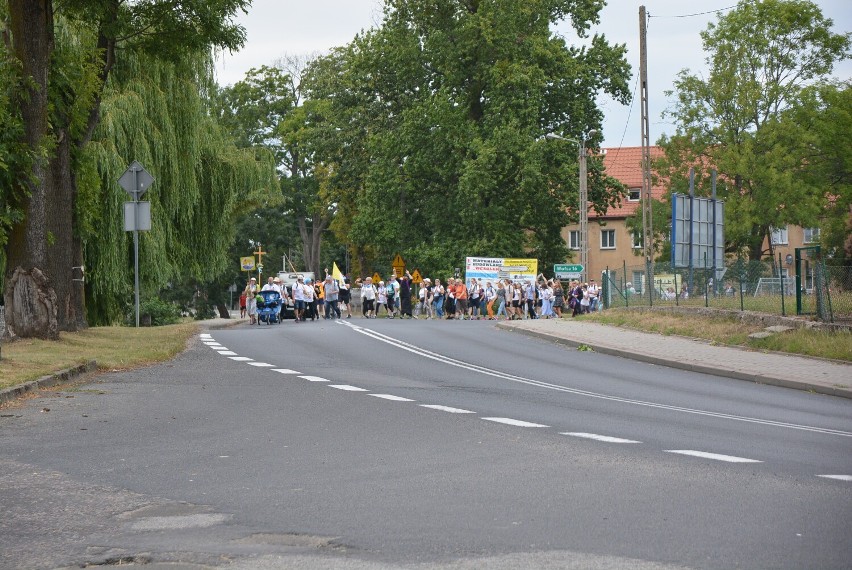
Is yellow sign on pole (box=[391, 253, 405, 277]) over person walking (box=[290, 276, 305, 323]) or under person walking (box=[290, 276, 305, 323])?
over

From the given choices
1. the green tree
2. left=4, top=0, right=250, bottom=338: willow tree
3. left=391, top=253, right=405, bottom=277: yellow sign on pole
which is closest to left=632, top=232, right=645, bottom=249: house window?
the green tree

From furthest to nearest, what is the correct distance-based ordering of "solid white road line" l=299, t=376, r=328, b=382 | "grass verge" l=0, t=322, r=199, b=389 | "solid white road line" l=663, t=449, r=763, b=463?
"solid white road line" l=299, t=376, r=328, b=382 → "grass verge" l=0, t=322, r=199, b=389 → "solid white road line" l=663, t=449, r=763, b=463

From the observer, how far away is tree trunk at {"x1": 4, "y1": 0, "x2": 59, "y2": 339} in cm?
2272

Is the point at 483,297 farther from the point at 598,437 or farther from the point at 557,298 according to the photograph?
the point at 598,437

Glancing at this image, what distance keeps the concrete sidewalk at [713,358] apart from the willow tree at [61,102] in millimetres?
9926

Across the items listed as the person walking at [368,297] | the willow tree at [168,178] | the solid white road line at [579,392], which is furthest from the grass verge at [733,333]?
the person walking at [368,297]

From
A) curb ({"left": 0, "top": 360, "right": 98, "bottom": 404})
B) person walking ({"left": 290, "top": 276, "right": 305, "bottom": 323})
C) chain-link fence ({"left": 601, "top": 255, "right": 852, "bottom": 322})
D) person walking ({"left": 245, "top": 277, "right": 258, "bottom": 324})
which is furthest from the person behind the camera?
person walking ({"left": 290, "top": 276, "right": 305, "bottom": 323})

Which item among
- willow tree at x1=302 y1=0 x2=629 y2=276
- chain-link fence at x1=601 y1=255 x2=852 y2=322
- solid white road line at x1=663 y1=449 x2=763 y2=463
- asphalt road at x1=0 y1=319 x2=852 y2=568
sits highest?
willow tree at x1=302 y1=0 x2=629 y2=276

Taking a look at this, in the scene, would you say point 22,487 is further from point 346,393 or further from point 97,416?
point 346,393

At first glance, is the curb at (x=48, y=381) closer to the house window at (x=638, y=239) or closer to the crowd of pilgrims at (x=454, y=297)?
the crowd of pilgrims at (x=454, y=297)

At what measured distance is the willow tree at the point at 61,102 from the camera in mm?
22750

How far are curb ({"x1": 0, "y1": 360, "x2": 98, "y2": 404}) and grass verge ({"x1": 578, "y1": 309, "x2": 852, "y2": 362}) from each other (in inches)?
493

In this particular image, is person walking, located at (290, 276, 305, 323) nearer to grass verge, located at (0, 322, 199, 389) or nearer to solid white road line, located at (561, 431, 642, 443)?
grass verge, located at (0, 322, 199, 389)

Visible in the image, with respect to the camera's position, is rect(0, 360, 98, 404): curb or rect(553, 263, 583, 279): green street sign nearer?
rect(0, 360, 98, 404): curb
